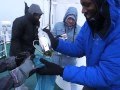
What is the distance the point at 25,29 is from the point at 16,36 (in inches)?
6.0

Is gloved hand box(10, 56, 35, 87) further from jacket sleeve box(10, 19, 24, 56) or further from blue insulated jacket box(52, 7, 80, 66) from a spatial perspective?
blue insulated jacket box(52, 7, 80, 66)

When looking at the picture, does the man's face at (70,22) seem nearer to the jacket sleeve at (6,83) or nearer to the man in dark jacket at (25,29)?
the man in dark jacket at (25,29)

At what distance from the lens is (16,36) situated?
3.75 meters

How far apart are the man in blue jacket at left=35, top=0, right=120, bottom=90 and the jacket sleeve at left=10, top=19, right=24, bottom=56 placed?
1.96 metres

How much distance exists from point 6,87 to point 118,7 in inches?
33.2

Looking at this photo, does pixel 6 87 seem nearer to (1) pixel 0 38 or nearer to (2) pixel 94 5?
(2) pixel 94 5

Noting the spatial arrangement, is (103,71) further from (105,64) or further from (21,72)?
(21,72)

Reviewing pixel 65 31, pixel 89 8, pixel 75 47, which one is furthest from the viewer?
pixel 65 31

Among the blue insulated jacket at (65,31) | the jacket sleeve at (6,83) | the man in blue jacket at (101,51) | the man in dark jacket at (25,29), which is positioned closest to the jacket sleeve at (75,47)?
the man in blue jacket at (101,51)

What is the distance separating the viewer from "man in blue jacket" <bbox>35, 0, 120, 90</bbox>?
163 centimetres

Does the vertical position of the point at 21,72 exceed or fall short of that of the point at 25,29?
it falls short

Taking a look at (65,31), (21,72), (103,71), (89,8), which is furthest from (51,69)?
(65,31)

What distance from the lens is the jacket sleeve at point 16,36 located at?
371cm

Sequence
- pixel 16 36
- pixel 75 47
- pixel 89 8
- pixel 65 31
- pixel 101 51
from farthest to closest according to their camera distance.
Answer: pixel 65 31
pixel 16 36
pixel 75 47
pixel 101 51
pixel 89 8
